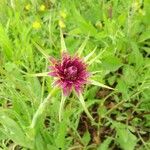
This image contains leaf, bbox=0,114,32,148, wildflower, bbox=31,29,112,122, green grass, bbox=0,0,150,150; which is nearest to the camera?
wildflower, bbox=31,29,112,122

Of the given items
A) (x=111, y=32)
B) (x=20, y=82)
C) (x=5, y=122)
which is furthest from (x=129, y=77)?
(x=5, y=122)

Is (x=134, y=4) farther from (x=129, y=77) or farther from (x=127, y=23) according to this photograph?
(x=129, y=77)

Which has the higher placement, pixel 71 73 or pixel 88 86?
pixel 71 73

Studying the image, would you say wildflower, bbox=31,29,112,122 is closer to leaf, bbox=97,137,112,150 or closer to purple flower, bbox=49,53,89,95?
purple flower, bbox=49,53,89,95

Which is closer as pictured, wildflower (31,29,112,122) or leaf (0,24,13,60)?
wildflower (31,29,112,122)

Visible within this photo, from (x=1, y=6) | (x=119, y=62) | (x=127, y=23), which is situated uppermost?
(x=1, y=6)

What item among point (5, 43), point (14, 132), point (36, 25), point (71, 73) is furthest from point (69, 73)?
point (36, 25)

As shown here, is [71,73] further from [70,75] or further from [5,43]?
[5,43]

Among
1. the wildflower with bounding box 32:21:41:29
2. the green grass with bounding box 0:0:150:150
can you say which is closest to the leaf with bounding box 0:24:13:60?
the green grass with bounding box 0:0:150:150
